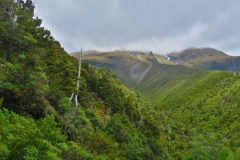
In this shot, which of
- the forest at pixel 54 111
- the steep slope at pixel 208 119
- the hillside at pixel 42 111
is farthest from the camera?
the steep slope at pixel 208 119

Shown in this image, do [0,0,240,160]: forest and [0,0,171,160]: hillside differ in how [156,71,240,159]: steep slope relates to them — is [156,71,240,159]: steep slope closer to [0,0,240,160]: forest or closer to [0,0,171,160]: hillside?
[0,0,240,160]: forest

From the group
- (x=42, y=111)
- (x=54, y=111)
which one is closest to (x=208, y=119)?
(x=54, y=111)

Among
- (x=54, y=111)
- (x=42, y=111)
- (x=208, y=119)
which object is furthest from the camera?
(x=208, y=119)

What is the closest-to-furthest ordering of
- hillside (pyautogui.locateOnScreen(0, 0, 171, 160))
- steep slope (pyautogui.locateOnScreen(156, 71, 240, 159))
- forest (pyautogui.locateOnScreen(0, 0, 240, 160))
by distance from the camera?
hillside (pyautogui.locateOnScreen(0, 0, 171, 160)) → forest (pyautogui.locateOnScreen(0, 0, 240, 160)) → steep slope (pyautogui.locateOnScreen(156, 71, 240, 159))

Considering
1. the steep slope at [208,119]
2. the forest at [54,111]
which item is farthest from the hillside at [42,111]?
the steep slope at [208,119]

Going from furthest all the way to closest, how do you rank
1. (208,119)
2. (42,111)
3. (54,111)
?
1. (208,119)
2. (54,111)
3. (42,111)

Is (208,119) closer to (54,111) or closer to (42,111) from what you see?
(54,111)

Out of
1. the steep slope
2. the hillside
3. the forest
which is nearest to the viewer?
the hillside

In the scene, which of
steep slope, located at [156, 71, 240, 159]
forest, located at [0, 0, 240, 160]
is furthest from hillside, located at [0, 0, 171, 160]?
steep slope, located at [156, 71, 240, 159]

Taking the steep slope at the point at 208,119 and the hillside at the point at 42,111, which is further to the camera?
the steep slope at the point at 208,119

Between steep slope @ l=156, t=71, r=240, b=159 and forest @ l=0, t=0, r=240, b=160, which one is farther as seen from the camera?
steep slope @ l=156, t=71, r=240, b=159

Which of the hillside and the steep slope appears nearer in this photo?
the hillside

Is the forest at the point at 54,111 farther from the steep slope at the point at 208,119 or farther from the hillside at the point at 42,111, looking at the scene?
the steep slope at the point at 208,119

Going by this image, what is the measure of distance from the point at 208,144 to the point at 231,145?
56.3 feet
